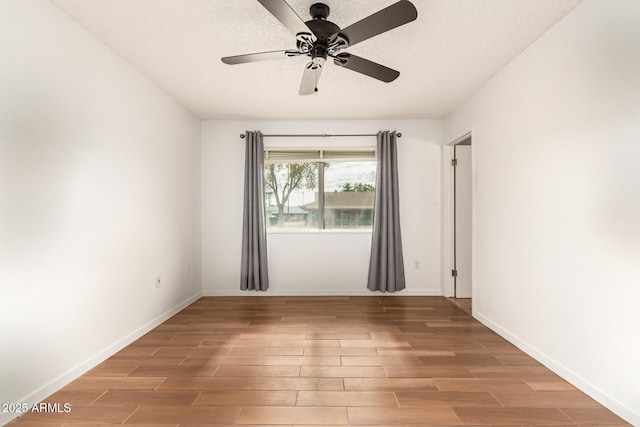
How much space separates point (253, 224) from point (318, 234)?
87 centimetres

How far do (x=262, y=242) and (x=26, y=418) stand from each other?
2.64 metres

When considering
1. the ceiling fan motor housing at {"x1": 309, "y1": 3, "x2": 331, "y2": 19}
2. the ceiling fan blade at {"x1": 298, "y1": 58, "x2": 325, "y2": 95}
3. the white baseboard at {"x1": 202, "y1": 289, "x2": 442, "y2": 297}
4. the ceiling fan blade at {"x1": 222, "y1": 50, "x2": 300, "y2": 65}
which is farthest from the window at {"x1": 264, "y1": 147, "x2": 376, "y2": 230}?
the ceiling fan motor housing at {"x1": 309, "y1": 3, "x2": 331, "y2": 19}

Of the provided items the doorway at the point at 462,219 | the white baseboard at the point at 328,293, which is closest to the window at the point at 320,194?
the white baseboard at the point at 328,293

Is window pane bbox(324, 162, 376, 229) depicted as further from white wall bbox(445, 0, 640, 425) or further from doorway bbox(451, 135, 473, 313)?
white wall bbox(445, 0, 640, 425)

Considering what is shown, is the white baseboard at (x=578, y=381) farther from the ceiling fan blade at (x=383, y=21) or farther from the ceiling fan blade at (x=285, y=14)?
the ceiling fan blade at (x=285, y=14)

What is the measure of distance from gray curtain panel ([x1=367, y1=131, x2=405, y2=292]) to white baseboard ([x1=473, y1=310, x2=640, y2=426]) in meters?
1.42

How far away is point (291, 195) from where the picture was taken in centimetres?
435

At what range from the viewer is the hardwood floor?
1707 millimetres

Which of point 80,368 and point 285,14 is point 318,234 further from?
point 285,14

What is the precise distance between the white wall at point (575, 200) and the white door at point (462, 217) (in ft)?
3.74

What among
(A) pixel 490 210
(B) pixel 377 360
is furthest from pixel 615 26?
(B) pixel 377 360

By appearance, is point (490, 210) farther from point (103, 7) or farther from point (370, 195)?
point (103, 7)

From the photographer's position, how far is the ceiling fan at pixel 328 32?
1.57 metres

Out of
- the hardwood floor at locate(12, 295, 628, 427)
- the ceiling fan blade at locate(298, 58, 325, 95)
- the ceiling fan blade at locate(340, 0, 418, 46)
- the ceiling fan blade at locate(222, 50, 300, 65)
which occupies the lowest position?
the hardwood floor at locate(12, 295, 628, 427)
